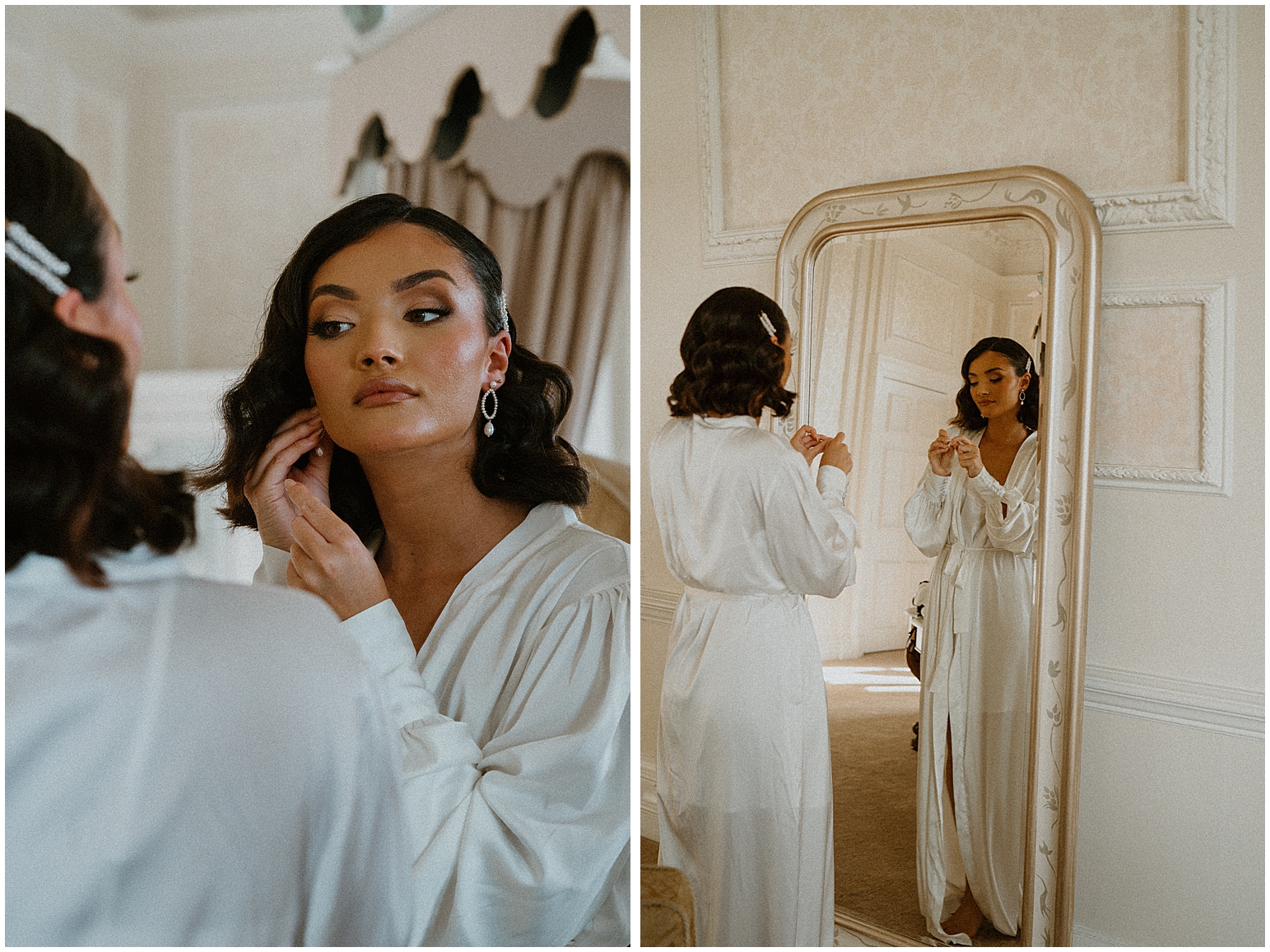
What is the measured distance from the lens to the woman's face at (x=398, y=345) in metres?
1.10

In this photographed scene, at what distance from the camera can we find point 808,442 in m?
1.35

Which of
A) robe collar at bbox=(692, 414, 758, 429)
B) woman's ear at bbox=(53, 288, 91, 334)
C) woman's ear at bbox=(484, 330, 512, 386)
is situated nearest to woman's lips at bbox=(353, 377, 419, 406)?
woman's ear at bbox=(484, 330, 512, 386)

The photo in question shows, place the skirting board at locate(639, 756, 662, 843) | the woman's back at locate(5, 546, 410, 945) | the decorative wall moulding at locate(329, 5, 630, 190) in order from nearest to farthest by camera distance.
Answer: the woman's back at locate(5, 546, 410, 945) < the decorative wall moulding at locate(329, 5, 630, 190) < the skirting board at locate(639, 756, 662, 843)

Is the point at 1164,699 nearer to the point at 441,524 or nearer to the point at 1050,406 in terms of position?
the point at 1050,406

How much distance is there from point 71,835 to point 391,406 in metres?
0.68

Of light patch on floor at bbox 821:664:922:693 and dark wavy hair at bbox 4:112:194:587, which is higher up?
dark wavy hair at bbox 4:112:194:587

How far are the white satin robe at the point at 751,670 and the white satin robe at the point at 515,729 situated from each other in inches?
7.0

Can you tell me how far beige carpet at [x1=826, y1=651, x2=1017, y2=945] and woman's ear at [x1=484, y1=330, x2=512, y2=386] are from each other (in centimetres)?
73

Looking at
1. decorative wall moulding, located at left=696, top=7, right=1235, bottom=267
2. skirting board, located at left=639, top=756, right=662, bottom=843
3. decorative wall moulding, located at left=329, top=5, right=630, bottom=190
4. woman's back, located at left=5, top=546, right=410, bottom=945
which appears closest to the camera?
woman's back, located at left=5, top=546, right=410, bottom=945

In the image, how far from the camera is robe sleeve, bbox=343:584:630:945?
1127 mm

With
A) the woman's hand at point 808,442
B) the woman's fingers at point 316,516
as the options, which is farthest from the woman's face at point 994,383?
the woman's fingers at point 316,516

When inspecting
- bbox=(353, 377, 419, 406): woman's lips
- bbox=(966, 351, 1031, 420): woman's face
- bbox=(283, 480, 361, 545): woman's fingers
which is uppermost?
bbox=(966, 351, 1031, 420): woman's face

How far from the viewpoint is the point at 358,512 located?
3.74 ft

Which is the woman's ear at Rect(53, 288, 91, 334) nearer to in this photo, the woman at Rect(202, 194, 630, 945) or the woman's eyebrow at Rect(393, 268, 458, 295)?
the woman at Rect(202, 194, 630, 945)
